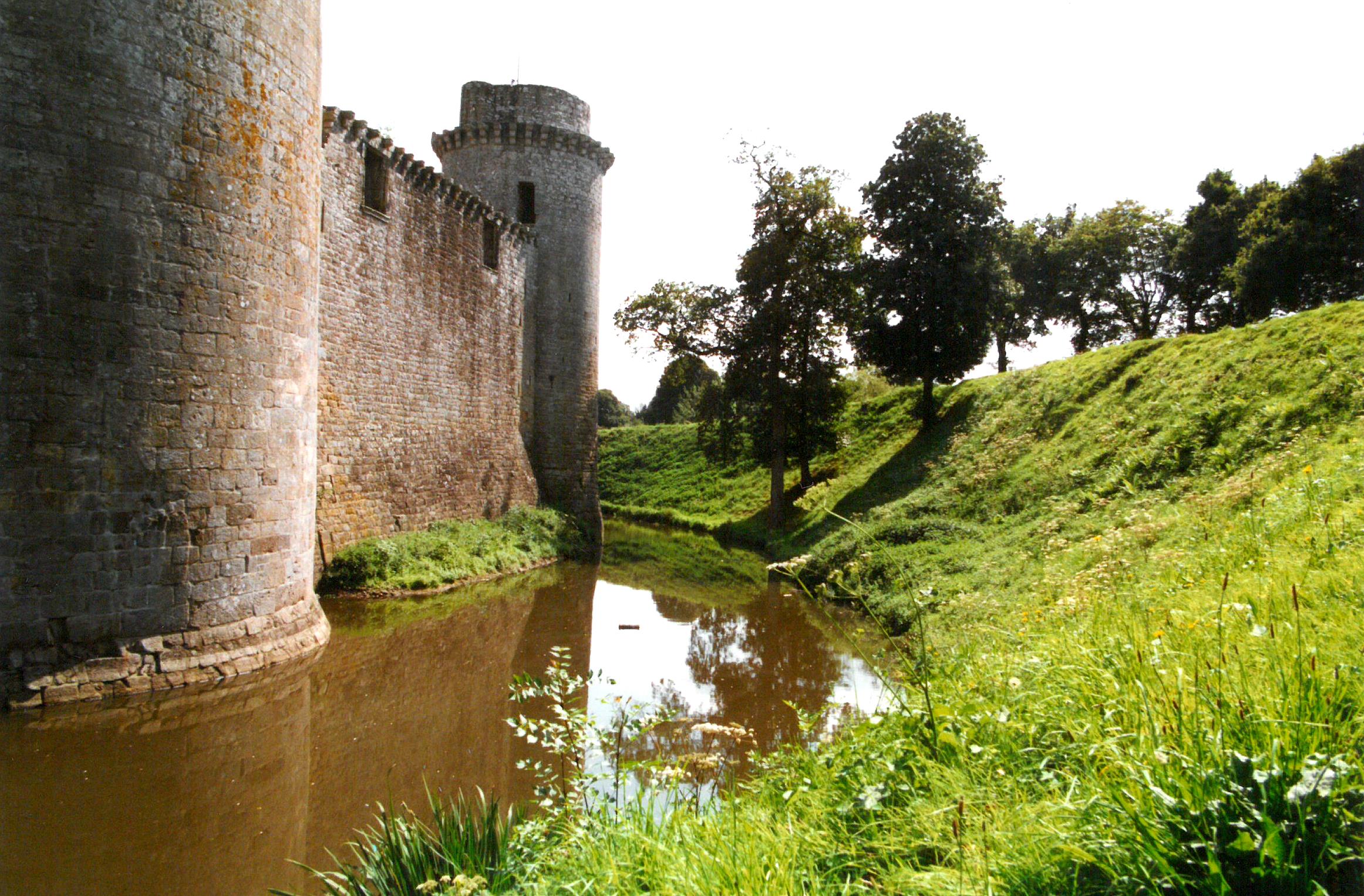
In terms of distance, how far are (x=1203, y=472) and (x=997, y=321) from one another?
12627 mm

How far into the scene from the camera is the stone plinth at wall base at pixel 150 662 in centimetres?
620

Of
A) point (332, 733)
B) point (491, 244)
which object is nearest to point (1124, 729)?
point (332, 733)

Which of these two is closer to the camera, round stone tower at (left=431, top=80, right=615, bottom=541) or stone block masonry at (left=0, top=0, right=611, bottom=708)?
stone block masonry at (left=0, top=0, right=611, bottom=708)

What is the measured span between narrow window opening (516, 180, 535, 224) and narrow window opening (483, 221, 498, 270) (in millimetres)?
1888

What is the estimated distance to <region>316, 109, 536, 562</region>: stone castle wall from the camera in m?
12.5

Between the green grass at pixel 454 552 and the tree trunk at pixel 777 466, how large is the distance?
5.42 m

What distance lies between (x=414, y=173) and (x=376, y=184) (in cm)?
92

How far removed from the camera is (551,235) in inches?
770

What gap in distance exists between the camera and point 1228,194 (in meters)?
27.8

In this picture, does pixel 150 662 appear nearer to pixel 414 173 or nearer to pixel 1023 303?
pixel 414 173

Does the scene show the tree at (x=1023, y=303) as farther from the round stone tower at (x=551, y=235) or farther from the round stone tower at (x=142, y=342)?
the round stone tower at (x=142, y=342)

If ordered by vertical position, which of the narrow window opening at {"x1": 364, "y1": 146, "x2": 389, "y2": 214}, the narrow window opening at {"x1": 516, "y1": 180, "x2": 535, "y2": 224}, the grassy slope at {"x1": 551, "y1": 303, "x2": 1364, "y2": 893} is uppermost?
the narrow window opening at {"x1": 516, "y1": 180, "x2": 535, "y2": 224}

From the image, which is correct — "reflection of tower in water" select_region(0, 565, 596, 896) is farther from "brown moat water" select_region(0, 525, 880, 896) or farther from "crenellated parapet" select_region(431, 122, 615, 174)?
"crenellated parapet" select_region(431, 122, 615, 174)

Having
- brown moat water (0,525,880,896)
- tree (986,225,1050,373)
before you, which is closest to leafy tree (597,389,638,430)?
tree (986,225,1050,373)
